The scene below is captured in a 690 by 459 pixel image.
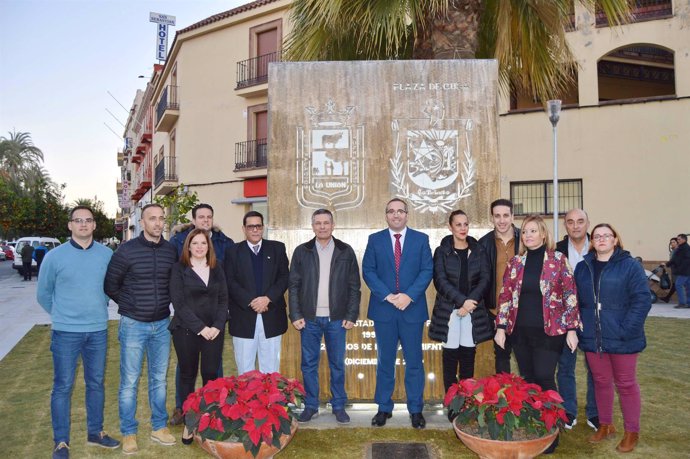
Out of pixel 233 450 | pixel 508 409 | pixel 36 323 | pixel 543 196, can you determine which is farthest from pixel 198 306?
pixel 543 196

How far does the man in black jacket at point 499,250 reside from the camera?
490 cm

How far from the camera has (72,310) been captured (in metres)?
4.35

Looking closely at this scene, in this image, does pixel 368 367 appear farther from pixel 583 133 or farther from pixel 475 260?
pixel 583 133

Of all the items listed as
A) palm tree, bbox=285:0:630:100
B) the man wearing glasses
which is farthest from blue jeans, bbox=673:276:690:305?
the man wearing glasses

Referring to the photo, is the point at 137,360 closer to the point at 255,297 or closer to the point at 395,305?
the point at 255,297

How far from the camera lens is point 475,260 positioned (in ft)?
16.1

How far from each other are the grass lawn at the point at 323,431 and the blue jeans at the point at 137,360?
0.32 metres

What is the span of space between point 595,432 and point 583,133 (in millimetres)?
13382

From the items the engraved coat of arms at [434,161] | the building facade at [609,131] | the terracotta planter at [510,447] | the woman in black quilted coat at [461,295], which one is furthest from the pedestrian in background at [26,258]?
the terracotta planter at [510,447]

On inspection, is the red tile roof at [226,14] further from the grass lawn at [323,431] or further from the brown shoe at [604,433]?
the brown shoe at [604,433]

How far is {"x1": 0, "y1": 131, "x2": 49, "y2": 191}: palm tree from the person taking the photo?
49812 millimetres

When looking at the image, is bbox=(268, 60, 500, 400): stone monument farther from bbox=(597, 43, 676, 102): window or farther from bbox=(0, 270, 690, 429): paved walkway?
bbox=(597, 43, 676, 102): window

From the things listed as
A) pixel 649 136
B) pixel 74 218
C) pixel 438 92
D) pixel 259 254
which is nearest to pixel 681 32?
pixel 649 136

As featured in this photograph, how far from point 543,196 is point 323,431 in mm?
13662
